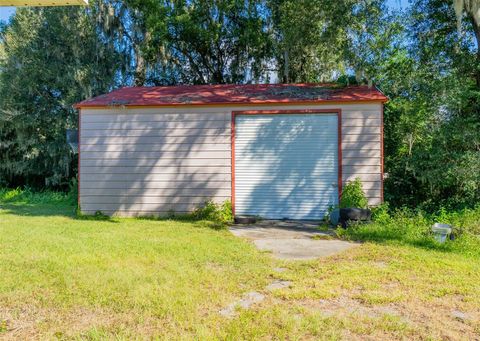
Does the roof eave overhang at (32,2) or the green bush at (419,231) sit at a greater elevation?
the roof eave overhang at (32,2)

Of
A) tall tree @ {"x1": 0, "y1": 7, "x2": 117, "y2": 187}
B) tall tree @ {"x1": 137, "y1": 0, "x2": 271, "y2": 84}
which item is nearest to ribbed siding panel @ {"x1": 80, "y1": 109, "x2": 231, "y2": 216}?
tall tree @ {"x1": 0, "y1": 7, "x2": 117, "y2": 187}

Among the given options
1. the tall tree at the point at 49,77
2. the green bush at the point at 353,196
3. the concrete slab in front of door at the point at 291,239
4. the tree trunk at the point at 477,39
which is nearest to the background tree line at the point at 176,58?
the tall tree at the point at 49,77

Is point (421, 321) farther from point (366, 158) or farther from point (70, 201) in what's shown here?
point (70, 201)

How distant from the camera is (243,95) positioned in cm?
891

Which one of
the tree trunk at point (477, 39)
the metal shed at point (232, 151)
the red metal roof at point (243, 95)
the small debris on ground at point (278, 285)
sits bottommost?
the small debris on ground at point (278, 285)

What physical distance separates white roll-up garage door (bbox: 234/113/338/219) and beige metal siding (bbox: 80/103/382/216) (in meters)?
0.27

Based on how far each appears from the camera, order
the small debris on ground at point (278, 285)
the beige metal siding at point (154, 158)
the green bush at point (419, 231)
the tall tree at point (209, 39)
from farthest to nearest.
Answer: the tall tree at point (209, 39)
the beige metal siding at point (154, 158)
the green bush at point (419, 231)
the small debris on ground at point (278, 285)

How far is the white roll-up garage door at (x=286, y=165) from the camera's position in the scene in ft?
26.9

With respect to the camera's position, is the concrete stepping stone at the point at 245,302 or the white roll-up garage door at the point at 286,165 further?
the white roll-up garage door at the point at 286,165

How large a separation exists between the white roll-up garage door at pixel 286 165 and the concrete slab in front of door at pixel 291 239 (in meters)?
0.48

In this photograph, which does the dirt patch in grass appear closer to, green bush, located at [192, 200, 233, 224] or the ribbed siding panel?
green bush, located at [192, 200, 233, 224]

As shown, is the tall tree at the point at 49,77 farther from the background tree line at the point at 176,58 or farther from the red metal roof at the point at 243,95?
the red metal roof at the point at 243,95

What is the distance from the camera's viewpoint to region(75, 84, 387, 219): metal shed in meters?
8.07

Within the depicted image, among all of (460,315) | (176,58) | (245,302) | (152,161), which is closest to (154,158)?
(152,161)
